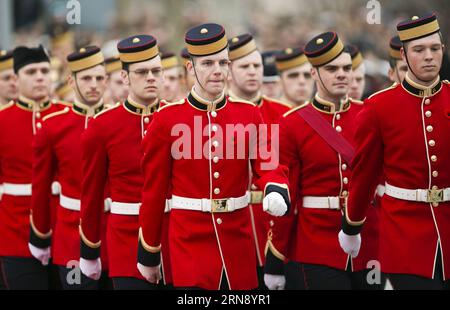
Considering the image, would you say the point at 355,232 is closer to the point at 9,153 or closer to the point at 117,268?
the point at 117,268

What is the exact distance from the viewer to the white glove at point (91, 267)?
9.85m

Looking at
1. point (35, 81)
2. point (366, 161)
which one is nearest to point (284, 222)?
point (366, 161)

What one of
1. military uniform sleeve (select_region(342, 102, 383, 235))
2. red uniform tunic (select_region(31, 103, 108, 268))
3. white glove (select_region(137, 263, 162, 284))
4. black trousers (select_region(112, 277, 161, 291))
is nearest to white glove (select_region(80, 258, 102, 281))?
black trousers (select_region(112, 277, 161, 291))

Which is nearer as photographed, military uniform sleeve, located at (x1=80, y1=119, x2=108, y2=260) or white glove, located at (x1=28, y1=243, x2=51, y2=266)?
military uniform sleeve, located at (x1=80, y1=119, x2=108, y2=260)

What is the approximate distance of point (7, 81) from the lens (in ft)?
40.6

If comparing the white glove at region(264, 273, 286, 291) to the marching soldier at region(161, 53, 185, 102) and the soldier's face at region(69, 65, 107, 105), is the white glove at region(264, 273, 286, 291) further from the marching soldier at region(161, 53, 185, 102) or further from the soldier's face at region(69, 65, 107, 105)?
the marching soldier at region(161, 53, 185, 102)

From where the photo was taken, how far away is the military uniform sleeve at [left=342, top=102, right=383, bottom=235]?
29.1ft

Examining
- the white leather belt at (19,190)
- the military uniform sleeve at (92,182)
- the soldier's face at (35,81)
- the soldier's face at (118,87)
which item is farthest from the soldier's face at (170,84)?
the military uniform sleeve at (92,182)

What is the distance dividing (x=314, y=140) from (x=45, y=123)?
221 cm

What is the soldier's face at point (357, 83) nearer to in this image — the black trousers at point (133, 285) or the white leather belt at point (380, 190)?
the white leather belt at point (380, 190)

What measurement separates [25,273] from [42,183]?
0.97 metres

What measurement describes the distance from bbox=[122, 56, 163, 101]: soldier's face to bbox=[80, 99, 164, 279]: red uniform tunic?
0.11 metres

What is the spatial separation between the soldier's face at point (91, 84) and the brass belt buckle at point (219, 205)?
94.8 inches

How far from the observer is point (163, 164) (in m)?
8.73
